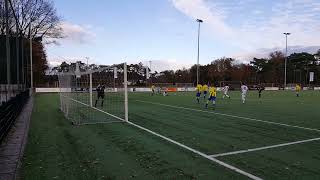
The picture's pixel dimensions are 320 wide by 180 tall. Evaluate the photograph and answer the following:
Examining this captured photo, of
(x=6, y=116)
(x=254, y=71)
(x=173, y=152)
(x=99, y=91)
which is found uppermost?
(x=254, y=71)

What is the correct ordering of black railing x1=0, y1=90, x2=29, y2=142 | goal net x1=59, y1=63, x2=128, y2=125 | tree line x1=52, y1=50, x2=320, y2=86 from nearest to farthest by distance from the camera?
black railing x1=0, y1=90, x2=29, y2=142 < goal net x1=59, y1=63, x2=128, y2=125 < tree line x1=52, y1=50, x2=320, y2=86

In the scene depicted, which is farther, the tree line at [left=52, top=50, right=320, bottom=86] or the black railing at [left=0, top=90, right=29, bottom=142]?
the tree line at [left=52, top=50, right=320, bottom=86]

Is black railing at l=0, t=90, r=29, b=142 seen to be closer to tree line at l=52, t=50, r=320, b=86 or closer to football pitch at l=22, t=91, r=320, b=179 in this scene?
football pitch at l=22, t=91, r=320, b=179

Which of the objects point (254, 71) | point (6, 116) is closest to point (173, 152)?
point (6, 116)

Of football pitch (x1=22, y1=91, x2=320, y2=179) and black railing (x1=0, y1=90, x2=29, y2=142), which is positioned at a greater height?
black railing (x1=0, y1=90, x2=29, y2=142)

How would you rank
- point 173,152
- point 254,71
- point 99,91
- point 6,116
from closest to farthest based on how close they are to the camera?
point 173,152 < point 6,116 < point 99,91 < point 254,71

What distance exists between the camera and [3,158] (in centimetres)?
852

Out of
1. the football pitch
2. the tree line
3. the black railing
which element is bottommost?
the football pitch

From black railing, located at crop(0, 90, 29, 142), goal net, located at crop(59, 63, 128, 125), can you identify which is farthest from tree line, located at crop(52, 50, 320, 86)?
black railing, located at crop(0, 90, 29, 142)

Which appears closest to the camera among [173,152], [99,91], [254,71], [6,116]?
[173,152]

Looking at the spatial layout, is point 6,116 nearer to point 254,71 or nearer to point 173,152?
point 173,152

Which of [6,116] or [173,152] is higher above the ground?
[6,116]

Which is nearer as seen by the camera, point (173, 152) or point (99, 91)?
point (173, 152)

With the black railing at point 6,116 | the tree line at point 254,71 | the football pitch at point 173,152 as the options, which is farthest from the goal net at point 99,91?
the tree line at point 254,71
